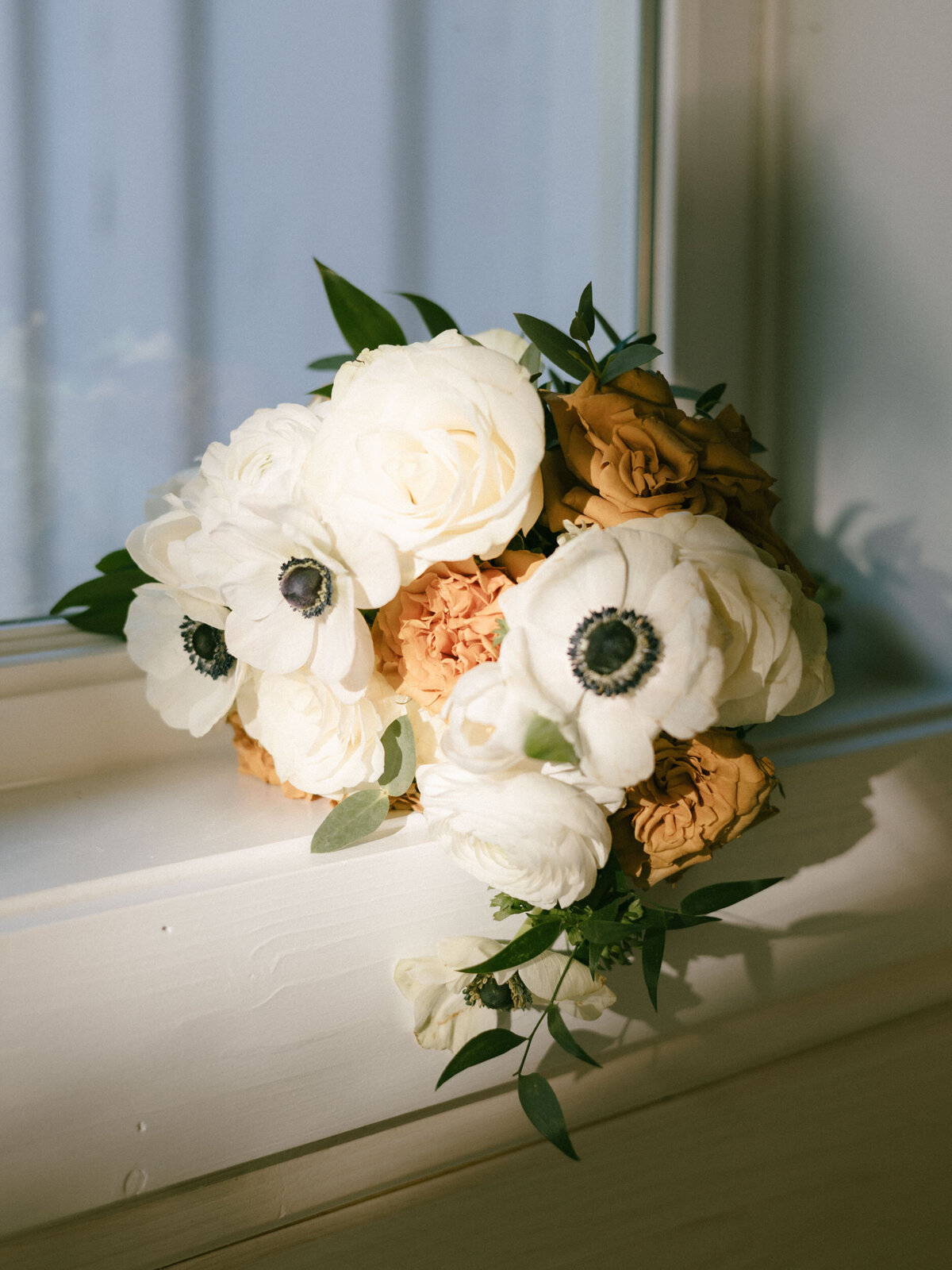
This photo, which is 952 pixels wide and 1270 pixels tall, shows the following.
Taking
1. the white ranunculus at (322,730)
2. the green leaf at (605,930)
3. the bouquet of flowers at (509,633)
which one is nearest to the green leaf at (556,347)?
the bouquet of flowers at (509,633)

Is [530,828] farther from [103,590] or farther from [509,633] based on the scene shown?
[103,590]

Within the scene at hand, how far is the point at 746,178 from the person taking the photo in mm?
935

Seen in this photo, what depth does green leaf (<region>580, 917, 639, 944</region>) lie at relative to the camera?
1.64 feet

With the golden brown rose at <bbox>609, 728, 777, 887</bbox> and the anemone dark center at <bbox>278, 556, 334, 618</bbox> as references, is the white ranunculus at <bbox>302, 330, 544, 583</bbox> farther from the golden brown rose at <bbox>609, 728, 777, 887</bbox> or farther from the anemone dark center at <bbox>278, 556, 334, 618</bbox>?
the golden brown rose at <bbox>609, 728, 777, 887</bbox>

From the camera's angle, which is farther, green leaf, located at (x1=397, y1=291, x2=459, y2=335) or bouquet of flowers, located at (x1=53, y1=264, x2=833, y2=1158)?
green leaf, located at (x1=397, y1=291, x2=459, y2=335)

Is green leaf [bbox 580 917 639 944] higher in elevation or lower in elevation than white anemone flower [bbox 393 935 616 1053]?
higher

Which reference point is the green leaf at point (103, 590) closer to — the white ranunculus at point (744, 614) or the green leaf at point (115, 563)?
the green leaf at point (115, 563)

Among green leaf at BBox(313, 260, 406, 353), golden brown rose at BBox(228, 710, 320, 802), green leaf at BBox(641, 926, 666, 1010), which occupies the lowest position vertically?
green leaf at BBox(641, 926, 666, 1010)

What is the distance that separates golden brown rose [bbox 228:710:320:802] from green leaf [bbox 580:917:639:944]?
0.76 ft

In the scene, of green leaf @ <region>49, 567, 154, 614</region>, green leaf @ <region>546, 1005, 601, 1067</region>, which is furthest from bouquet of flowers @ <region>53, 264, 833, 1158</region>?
green leaf @ <region>49, 567, 154, 614</region>

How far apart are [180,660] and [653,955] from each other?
1.13ft

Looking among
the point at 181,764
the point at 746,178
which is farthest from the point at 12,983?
the point at 746,178

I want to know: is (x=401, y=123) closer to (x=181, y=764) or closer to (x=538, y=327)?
(x=538, y=327)

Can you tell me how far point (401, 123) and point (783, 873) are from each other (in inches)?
27.1
